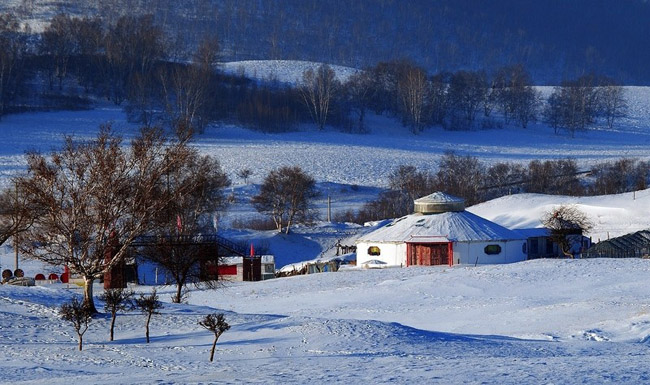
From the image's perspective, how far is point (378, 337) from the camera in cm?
2369

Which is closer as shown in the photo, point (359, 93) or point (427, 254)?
point (427, 254)

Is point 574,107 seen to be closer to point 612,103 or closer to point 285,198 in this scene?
point 612,103

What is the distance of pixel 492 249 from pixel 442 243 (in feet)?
8.07

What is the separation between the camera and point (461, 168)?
89938 millimetres

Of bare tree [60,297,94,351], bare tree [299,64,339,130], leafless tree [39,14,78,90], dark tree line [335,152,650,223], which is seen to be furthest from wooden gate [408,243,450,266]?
leafless tree [39,14,78,90]

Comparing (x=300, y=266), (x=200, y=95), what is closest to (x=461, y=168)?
(x=200, y=95)

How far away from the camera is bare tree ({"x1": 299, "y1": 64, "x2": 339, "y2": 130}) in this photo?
11729cm

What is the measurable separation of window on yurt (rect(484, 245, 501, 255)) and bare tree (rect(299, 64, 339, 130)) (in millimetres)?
60814

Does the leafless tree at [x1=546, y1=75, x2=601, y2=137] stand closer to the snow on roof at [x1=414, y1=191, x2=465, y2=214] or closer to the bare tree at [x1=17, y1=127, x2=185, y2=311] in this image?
the snow on roof at [x1=414, y1=191, x2=465, y2=214]

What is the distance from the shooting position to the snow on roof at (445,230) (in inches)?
2183

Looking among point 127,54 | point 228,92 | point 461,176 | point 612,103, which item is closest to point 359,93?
point 228,92

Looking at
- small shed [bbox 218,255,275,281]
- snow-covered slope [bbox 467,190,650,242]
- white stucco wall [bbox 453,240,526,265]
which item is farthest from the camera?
snow-covered slope [bbox 467,190,650,242]

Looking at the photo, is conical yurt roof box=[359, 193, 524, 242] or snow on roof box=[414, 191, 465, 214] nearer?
conical yurt roof box=[359, 193, 524, 242]

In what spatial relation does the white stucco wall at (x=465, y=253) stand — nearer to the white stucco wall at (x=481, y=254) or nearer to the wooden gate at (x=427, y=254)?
the white stucco wall at (x=481, y=254)
